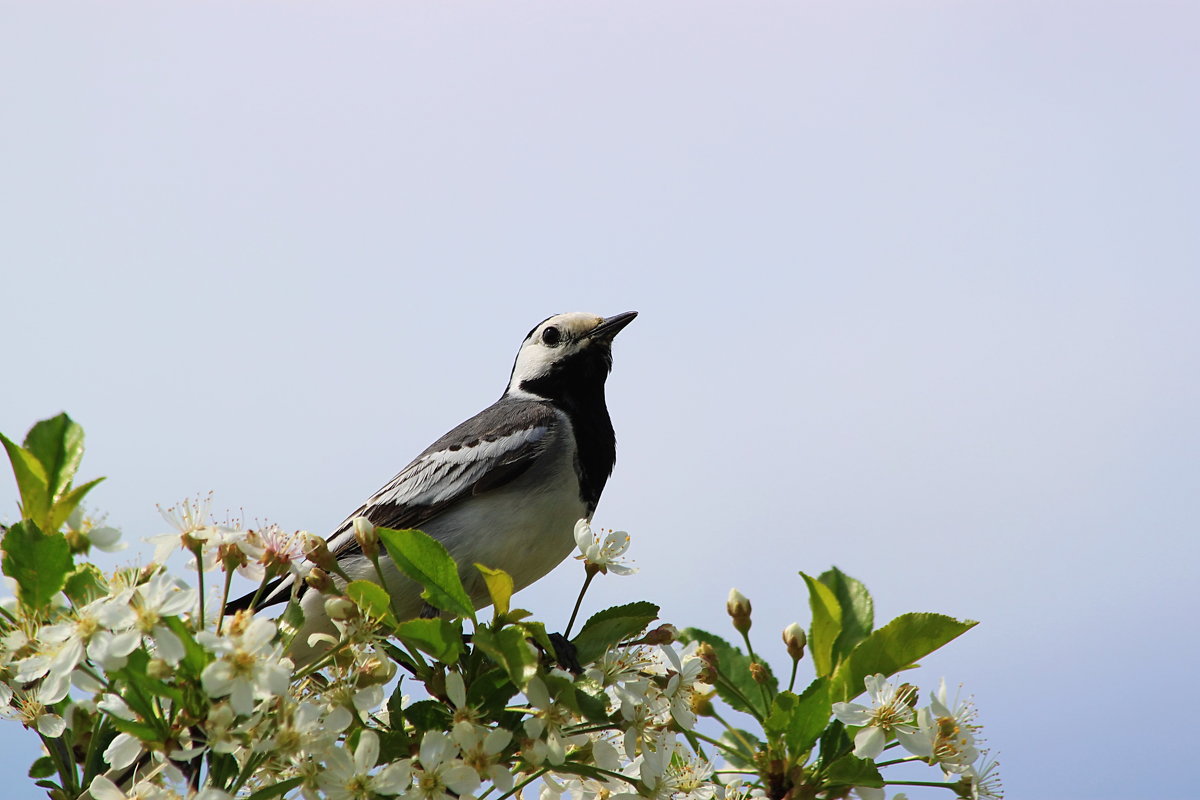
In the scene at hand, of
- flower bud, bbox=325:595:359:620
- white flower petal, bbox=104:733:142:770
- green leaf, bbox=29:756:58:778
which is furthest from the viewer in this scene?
green leaf, bbox=29:756:58:778

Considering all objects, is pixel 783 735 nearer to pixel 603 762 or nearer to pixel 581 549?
pixel 603 762

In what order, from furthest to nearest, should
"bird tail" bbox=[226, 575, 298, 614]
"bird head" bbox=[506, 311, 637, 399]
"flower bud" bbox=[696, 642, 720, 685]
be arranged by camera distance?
"bird head" bbox=[506, 311, 637, 399], "bird tail" bbox=[226, 575, 298, 614], "flower bud" bbox=[696, 642, 720, 685]

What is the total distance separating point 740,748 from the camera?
2.90 m

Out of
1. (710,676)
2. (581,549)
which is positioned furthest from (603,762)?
(581,549)

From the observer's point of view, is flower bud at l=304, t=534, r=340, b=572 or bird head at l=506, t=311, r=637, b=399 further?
bird head at l=506, t=311, r=637, b=399

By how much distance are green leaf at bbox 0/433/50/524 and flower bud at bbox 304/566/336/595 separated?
0.86 metres

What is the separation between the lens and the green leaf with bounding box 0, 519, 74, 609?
2.53m

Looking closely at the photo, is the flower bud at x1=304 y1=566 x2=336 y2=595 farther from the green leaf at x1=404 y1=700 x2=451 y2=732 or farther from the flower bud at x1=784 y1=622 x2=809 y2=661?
the flower bud at x1=784 y1=622 x2=809 y2=661

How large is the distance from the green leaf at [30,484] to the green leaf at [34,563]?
0.46m

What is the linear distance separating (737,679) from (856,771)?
0.44 metres

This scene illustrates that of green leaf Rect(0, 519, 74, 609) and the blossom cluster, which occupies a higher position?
green leaf Rect(0, 519, 74, 609)

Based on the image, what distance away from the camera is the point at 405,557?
259 cm

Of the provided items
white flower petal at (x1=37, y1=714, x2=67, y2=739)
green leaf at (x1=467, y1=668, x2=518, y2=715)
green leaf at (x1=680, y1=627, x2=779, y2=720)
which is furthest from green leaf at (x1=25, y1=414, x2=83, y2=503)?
green leaf at (x1=680, y1=627, x2=779, y2=720)

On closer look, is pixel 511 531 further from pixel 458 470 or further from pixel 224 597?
pixel 224 597
